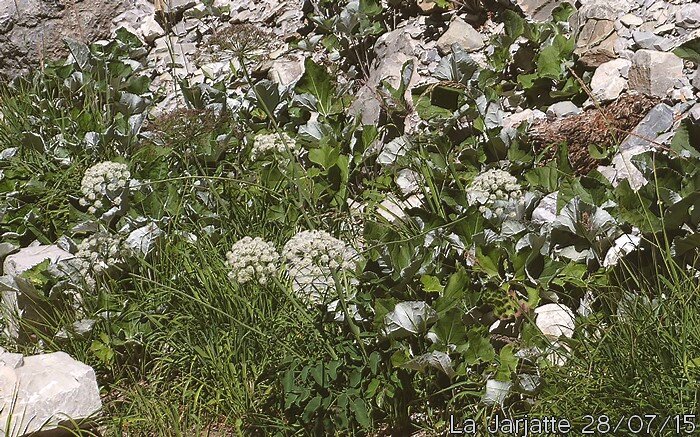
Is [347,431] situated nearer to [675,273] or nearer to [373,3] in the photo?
[675,273]

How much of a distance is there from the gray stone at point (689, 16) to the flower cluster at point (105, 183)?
2768mm

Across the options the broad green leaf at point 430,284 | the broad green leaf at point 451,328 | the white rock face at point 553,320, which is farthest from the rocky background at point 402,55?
the broad green leaf at point 451,328

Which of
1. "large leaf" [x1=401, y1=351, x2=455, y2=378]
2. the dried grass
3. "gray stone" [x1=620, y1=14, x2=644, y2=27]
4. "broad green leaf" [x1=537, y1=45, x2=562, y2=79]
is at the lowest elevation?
"large leaf" [x1=401, y1=351, x2=455, y2=378]

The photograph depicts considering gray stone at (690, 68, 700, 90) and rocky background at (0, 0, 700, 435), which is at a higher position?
gray stone at (690, 68, 700, 90)

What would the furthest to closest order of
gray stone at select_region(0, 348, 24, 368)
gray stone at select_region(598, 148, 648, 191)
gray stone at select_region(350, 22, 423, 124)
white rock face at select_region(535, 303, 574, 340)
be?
gray stone at select_region(350, 22, 423, 124), gray stone at select_region(598, 148, 648, 191), gray stone at select_region(0, 348, 24, 368), white rock face at select_region(535, 303, 574, 340)

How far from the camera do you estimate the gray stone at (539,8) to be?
185 inches

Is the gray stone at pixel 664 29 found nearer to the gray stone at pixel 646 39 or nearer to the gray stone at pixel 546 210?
the gray stone at pixel 646 39

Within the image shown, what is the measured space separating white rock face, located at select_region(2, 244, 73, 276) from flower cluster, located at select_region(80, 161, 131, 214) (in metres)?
0.30

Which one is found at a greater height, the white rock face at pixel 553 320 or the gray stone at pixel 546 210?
the gray stone at pixel 546 210

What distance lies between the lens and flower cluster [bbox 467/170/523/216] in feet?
11.0

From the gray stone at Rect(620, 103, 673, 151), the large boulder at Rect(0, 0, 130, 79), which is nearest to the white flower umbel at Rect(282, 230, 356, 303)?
the gray stone at Rect(620, 103, 673, 151)

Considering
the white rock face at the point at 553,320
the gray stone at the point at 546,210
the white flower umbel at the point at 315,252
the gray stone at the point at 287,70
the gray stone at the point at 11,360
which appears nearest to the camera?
the white flower umbel at the point at 315,252

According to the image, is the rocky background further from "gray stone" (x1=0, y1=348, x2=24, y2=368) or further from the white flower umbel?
the white flower umbel

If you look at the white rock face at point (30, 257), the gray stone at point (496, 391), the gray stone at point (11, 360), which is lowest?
the white rock face at point (30, 257)
